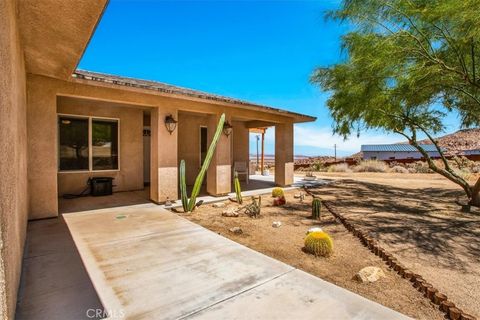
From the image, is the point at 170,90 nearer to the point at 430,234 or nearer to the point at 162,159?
the point at 162,159

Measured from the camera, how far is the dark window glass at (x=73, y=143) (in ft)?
26.1

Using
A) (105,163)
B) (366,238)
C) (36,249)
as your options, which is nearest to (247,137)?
(105,163)

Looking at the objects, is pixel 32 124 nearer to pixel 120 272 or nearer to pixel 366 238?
pixel 120 272

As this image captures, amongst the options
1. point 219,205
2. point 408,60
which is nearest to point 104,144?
point 219,205

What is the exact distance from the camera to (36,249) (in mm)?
4023

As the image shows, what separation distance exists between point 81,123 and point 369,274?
30.0ft

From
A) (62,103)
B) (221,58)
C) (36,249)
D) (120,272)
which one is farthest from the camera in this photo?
(221,58)

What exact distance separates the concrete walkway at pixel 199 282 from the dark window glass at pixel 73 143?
13.6 ft

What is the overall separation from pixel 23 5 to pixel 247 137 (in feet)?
35.8

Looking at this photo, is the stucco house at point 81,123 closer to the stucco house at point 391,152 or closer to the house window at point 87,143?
the house window at point 87,143

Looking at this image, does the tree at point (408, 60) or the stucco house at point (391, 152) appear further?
the stucco house at point (391, 152)

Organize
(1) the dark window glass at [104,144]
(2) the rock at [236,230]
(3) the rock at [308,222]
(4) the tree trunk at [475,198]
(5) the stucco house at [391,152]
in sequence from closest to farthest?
(2) the rock at [236,230] < (3) the rock at [308,222] < (4) the tree trunk at [475,198] < (1) the dark window glass at [104,144] < (5) the stucco house at [391,152]

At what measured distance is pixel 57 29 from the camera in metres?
3.51

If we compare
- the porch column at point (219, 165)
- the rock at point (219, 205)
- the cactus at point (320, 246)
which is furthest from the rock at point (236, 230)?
the porch column at point (219, 165)
